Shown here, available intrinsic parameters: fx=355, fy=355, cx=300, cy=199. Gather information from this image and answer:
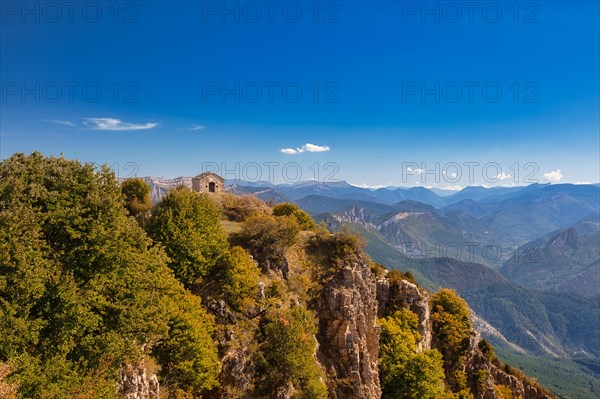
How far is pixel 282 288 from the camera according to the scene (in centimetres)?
3023

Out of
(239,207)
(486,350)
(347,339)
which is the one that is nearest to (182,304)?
(347,339)

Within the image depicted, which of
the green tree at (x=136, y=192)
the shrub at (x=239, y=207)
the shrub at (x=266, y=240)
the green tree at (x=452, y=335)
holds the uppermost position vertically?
the green tree at (x=136, y=192)

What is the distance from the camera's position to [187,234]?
26469 millimetres

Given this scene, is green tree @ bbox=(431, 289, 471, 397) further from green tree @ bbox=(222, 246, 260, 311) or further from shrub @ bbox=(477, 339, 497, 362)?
green tree @ bbox=(222, 246, 260, 311)

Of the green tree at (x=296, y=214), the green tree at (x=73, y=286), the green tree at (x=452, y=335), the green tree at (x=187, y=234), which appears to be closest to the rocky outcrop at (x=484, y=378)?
the green tree at (x=452, y=335)

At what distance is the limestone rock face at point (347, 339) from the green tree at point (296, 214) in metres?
11.6

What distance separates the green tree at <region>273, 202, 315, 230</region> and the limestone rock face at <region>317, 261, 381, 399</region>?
37.9 ft

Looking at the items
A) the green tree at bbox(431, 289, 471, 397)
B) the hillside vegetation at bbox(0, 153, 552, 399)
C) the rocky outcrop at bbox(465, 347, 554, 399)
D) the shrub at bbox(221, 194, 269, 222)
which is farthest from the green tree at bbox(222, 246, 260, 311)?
the rocky outcrop at bbox(465, 347, 554, 399)

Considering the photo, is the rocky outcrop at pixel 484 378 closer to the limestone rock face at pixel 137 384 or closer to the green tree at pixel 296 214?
the green tree at pixel 296 214

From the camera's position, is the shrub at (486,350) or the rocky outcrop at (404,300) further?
the shrub at (486,350)

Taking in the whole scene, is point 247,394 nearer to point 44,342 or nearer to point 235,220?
point 44,342

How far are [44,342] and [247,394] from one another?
1316 centimetres

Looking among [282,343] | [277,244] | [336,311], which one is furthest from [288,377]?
[277,244]

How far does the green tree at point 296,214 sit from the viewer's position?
4506 centimetres
